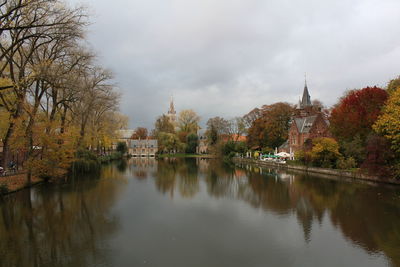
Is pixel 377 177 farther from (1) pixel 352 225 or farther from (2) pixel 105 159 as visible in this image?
(2) pixel 105 159

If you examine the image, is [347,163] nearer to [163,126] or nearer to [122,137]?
[122,137]

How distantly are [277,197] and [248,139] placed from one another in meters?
38.9

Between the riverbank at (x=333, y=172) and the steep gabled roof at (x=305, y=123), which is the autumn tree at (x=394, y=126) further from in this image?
the steep gabled roof at (x=305, y=123)

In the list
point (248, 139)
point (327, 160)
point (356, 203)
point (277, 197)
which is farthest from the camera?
point (248, 139)

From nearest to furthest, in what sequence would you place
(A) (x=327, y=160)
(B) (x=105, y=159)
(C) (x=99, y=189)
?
1. (C) (x=99, y=189)
2. (A) (x=327, y=160)
3. (B) (x=105, y=159)

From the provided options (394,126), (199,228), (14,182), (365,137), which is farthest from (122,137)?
(199,228)

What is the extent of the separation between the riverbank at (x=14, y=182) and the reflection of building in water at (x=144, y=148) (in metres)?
64.5

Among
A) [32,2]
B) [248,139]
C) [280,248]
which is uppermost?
[32,2]

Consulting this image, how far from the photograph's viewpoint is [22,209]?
14094mm

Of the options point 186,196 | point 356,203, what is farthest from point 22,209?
point 356,203

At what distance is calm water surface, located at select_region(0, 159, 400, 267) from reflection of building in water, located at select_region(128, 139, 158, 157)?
2644 inches

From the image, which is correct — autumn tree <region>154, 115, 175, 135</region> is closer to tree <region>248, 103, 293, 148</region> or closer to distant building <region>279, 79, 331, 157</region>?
tree <region>248, 103, 293, 148</region>

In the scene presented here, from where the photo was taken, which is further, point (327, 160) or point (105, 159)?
point (105, 159)

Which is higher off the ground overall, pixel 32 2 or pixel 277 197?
pixel 32 2
